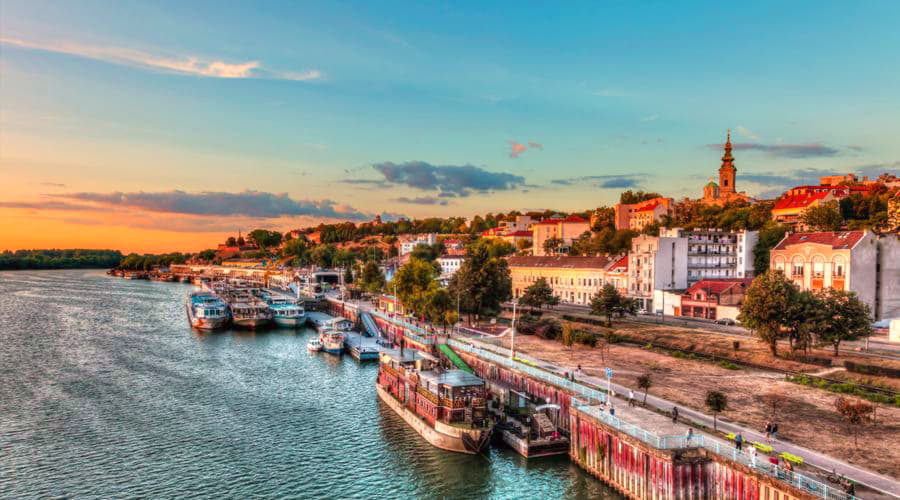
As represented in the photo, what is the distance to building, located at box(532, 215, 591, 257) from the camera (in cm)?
17488

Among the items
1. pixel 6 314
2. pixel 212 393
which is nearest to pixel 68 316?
pixel 6 314

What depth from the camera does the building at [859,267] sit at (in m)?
73.9

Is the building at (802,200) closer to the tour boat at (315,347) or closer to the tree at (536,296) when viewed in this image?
the tree at (536,296)

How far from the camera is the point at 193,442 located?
4225cm

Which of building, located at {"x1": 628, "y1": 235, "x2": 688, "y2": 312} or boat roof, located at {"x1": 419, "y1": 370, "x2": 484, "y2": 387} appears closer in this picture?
boat roof, located at {"x1": 419, "y1": 370, "x2": 484, "y2": 387}

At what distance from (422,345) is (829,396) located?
4463cm

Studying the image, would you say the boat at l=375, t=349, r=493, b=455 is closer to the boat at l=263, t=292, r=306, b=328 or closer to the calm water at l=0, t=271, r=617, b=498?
the calm water at l=0, t=271, r=617, b=498

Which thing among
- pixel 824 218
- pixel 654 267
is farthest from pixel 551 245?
pixel 654 267

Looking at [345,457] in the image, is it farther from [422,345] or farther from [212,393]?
[422,345]

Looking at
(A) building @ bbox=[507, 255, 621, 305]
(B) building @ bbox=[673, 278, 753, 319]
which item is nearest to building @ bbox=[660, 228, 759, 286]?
(A) building @ bbox=[507, 255, 621, 305]

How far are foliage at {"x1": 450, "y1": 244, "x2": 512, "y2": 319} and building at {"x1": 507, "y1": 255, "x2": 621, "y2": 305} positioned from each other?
67.6 ft

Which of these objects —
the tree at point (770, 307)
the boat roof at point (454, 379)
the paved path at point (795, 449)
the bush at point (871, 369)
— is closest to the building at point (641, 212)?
the tree at point (770, 307)

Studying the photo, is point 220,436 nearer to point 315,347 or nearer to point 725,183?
point 315,347

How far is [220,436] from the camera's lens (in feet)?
143
